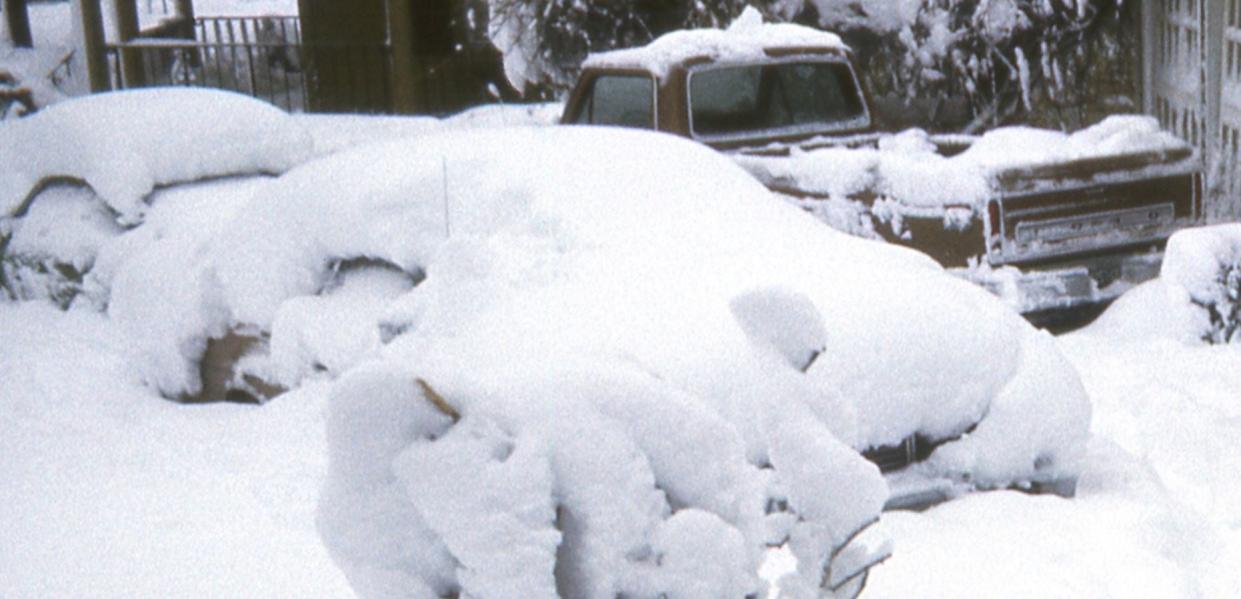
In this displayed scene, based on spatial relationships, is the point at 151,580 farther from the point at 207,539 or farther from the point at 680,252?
the point at 680,252

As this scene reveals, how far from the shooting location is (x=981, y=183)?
7.27 meters

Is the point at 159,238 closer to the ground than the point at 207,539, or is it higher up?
higher up

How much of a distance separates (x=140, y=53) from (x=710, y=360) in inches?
648

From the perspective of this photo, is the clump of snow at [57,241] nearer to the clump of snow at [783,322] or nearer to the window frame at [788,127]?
the window frame at [788,127]

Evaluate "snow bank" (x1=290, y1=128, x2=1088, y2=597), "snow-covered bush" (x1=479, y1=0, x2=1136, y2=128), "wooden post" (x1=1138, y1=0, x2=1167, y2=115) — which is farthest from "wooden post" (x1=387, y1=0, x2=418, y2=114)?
"snow bank" (x1=290, y1=128, x2=1088, y2=597)

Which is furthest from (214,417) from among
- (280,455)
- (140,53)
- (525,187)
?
(140,53)

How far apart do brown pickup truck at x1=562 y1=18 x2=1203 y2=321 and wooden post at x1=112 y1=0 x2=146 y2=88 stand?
1241 centimetres

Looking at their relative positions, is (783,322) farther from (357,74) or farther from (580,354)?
(357,74)

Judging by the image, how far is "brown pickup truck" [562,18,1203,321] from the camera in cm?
731

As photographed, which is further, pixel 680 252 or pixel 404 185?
pixel 404 185

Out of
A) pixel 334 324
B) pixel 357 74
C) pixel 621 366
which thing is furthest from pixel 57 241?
pixel 357 74

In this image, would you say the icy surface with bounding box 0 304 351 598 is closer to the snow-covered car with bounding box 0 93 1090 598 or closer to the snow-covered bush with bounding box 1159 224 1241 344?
the snow-covered car with bounding box 0 93 1090 598

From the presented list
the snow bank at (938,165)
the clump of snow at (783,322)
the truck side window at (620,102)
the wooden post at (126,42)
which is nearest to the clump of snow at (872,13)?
the truck side window at (620,102)

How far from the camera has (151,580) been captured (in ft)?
17.2
